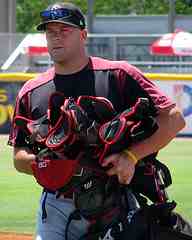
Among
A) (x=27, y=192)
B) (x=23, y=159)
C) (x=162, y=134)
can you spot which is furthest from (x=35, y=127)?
(x=27, y=192)

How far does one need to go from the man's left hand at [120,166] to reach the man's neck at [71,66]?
1.62 ft

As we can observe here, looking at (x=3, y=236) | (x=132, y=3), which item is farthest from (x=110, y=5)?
(x=3, y=236)

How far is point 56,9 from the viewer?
374 cm

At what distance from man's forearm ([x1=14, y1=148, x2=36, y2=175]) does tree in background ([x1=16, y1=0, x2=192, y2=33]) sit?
189ft

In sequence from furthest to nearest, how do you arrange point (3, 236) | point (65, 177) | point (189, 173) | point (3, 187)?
point (189, 173)
point (3, 187)
point (3, 236)
point (65, 177)

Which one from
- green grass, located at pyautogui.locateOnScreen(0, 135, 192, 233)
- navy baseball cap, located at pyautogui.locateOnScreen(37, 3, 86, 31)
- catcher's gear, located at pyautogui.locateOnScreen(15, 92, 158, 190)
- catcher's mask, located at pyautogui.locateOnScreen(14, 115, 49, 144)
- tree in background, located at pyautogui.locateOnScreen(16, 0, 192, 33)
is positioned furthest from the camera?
tree in background, located at pyautogui.locateOnScreen(16, 0, 192, 33)

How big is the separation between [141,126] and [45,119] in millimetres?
436

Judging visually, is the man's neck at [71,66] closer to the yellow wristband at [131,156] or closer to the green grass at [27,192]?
the yellow wristband at [131,156]

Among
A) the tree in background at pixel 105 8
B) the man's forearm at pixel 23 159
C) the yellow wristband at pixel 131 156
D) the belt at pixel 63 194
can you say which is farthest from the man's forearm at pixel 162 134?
the tree in background at pixel 105 8

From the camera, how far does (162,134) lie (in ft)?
12.2

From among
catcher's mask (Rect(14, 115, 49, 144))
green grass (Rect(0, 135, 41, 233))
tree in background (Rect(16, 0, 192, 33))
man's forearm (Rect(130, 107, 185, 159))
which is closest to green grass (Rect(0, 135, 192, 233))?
green grass (Rect(0, 135, 41, 233))

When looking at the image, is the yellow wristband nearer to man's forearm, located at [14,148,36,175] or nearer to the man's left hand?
the man's left hand

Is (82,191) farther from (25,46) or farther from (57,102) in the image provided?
(25,46)

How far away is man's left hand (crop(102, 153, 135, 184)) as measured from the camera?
353 centimetres
